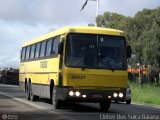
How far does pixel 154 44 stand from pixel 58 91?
43598 millimetres

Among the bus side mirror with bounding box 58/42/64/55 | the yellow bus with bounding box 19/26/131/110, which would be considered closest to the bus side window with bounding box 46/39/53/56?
the yellow bus with bounding box 19/26/131/110

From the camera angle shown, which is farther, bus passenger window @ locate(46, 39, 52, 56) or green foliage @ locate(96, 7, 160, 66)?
green foliage @ locate(96, 7, 160, 66)

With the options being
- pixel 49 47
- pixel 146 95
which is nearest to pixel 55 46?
pixel 49 47

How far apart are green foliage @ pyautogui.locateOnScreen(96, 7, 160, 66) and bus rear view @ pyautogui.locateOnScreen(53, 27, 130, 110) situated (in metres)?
41.8

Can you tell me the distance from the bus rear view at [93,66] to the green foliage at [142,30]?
41790 mm

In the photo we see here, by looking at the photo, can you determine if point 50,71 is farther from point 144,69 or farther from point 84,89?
point 144,69

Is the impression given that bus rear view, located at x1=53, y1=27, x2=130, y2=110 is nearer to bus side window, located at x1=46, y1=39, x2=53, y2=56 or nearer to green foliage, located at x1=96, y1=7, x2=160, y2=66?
bus side window, located at x1=46, y1=39, x2=53, y2=56

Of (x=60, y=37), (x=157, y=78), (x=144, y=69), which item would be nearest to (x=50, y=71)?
(x=60, y=37)

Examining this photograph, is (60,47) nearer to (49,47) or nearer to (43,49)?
(49,47)

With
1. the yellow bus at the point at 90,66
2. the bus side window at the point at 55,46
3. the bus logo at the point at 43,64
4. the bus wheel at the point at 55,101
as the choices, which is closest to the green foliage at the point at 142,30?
the bus logo at the point at 43,64

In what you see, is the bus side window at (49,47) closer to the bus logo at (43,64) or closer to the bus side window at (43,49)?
the bus logo at (43,64)

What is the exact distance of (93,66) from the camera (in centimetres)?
2219

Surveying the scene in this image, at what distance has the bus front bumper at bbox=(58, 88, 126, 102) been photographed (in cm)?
2195

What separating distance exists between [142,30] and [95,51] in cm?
5457
